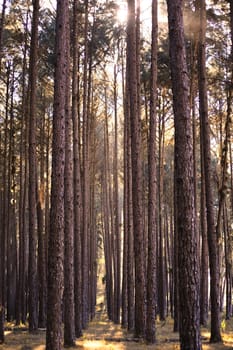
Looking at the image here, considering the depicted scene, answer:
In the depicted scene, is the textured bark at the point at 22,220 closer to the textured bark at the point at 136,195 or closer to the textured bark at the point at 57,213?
the textured bark at the point at 136,195

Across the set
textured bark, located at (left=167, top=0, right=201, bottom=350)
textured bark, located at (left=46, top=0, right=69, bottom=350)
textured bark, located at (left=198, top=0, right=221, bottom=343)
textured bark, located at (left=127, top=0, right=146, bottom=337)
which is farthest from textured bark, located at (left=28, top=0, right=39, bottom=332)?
textured bark, located at (left=167, top=0, right=201, bottom=350)

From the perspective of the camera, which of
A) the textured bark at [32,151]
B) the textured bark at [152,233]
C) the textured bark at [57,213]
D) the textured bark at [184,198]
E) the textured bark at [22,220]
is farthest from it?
the textured bark at [22,220]

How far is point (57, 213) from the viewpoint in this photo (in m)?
8.81

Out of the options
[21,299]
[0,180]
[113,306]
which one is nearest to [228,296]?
[113,306]

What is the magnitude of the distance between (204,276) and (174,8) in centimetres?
1184

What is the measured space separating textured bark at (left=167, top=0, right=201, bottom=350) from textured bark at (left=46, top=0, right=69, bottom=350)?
2.68 meters

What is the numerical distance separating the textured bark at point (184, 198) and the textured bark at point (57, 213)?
8.79ft

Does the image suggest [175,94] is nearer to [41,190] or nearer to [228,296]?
[41,190]

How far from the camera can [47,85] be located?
20.6 meters

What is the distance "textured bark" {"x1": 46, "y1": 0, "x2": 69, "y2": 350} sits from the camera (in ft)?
28.4

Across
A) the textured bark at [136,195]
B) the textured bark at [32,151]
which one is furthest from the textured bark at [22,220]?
the textured bark at [136,195]

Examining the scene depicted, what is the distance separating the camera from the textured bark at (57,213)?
8.66m

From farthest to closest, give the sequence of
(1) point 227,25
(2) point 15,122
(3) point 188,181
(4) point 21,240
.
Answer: (2) point 15,122, (4) point 21,240, (1) point 227,25, (3) point 188,181

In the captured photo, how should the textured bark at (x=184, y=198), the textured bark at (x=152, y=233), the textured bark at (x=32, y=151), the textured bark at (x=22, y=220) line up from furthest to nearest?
the textured bark at (x=22, y=220) → the textured bark at (x=32, y=151) → the textured bark at (x=152, y=233) → the textured bark at (x=184, y=198)
